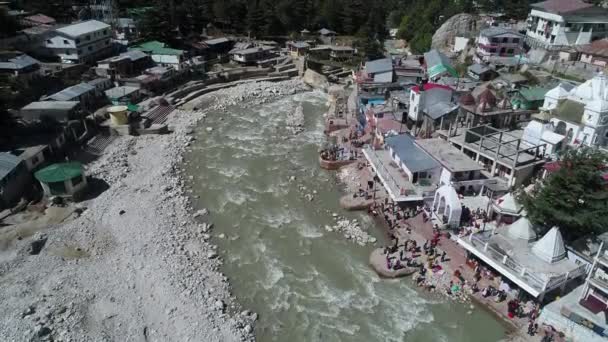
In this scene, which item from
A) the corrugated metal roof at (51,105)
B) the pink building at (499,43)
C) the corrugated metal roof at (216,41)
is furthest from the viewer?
the corrugated metal roof at (216,41)

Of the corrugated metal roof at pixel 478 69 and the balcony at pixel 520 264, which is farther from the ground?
the corrugated metal roof at pixel 478 69

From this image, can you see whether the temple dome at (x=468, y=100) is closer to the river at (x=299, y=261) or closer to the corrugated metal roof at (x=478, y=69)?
the river at (x=299, y=261)

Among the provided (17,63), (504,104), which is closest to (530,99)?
(504,104)

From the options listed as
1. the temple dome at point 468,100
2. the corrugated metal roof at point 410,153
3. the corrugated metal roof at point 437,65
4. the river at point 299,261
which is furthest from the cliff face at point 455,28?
the corrugated metal roof at point 410,153

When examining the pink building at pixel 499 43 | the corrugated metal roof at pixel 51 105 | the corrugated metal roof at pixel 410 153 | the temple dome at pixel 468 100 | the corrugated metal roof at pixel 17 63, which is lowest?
the corrugated metal roof at pixel 410 153

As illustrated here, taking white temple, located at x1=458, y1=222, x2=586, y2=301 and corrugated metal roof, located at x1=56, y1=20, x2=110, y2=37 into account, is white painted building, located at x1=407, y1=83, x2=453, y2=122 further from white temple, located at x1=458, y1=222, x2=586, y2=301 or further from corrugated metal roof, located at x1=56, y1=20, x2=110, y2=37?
corrugated metal roof, located at x1=56, y1=20, x2=110, y2=37

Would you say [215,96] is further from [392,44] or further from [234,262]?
[392,44]

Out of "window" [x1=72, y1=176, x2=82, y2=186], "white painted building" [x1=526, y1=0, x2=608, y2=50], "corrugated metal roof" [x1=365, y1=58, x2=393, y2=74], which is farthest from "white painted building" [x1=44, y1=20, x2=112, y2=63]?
"white painted building" [x1=526, y1=0, x2=608, y2=50]
